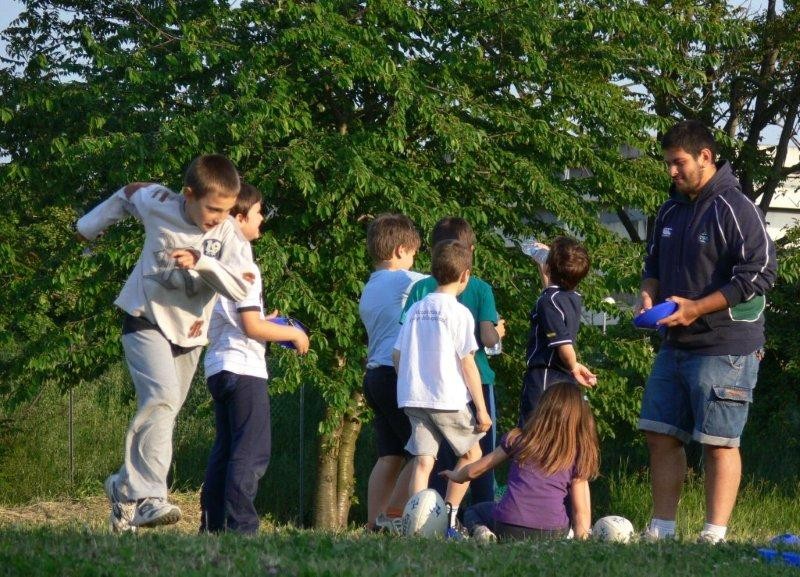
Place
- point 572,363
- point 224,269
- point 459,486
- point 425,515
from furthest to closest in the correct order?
point 572,363 < point 459,486 < point 425,515 < point 224,269

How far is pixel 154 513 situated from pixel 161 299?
954mm

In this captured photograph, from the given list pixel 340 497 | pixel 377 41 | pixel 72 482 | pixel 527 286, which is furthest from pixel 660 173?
pixel 72 482

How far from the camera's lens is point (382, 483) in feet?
22.1

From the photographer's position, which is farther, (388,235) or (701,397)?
(388,235)

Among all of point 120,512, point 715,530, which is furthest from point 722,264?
point 120,512

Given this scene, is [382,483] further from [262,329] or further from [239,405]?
[262,329]

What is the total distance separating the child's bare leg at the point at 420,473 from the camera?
6.19 m

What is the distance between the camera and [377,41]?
11500 mm

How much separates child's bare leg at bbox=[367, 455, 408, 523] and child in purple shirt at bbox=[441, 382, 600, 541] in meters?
0.93

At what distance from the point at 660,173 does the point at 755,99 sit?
3765 millimetres

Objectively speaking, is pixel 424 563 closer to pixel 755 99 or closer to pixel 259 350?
pixel 259 350

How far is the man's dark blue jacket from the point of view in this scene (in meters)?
5.82

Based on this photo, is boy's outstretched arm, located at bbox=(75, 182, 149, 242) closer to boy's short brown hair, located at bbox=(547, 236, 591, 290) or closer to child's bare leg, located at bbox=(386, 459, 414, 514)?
child's bare leg, located at bbox=(386, 459, 414, 514)

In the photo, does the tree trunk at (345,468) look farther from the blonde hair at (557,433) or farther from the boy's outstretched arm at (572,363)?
the blonde hair at (557,433)
